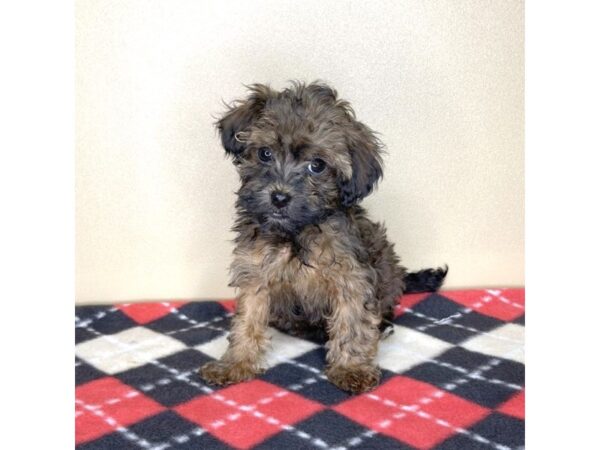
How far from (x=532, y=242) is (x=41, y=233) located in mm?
1038

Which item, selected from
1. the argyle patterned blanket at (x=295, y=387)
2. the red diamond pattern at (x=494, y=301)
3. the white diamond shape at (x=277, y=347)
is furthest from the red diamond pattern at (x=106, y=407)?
the red diamond pattern at (x=494, y=301)

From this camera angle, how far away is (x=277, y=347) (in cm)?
329

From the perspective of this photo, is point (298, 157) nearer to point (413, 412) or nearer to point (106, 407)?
point (413, 412)

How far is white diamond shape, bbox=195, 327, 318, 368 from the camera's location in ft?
10.4

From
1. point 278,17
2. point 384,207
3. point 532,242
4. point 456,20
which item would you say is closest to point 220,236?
point 384,207

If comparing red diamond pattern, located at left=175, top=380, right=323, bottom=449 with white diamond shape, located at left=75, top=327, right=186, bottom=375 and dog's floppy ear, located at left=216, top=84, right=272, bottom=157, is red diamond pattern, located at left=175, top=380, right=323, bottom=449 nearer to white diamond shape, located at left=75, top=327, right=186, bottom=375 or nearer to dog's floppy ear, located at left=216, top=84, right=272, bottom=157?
white diamond shape, located at left=75, top=327, right=186, bottom=375

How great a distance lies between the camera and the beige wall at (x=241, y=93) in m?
3.52

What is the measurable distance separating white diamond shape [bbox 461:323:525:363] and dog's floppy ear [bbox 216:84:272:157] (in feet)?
5.01

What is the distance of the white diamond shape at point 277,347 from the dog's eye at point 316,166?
922 mm

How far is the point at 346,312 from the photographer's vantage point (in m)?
2.90

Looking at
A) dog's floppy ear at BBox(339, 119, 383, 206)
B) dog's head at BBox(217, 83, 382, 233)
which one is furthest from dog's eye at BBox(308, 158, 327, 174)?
dog's floppy ear at BBox(339, 119, 383, 206)

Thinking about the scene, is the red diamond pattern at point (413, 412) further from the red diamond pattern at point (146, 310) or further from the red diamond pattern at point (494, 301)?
the red diamond pattern at point (146, 310)

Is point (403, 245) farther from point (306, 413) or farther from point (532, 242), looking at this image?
point (532, 242)

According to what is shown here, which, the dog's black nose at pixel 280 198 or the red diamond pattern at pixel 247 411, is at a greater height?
the dog's black nose at pixel 280 198
